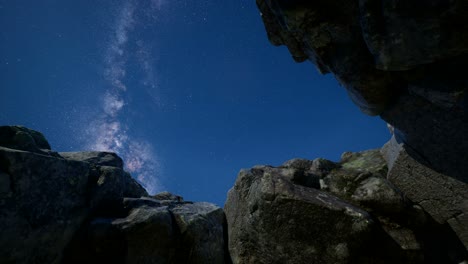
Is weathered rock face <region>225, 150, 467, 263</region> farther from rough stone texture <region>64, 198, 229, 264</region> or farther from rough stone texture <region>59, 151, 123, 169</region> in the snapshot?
rough stone texture <region>59, 151, 123, 169</region>

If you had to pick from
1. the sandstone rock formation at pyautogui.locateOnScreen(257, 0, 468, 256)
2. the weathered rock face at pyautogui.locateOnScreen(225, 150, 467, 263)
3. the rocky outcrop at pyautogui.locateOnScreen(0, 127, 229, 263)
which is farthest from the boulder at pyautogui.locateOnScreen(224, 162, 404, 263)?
the sandstone rock formation at pyautogui.locateOnScreen(257, 0, 468, 256)

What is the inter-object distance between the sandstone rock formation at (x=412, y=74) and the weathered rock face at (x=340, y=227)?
110cm

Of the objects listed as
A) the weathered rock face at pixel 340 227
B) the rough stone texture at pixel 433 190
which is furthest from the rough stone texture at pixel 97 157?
the rough stone texture at pixel 433 190

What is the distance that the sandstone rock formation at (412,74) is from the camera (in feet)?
22.0

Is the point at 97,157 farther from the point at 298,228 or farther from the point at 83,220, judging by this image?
the point at 298,228

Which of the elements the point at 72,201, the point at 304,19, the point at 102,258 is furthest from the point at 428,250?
the point at 72,201

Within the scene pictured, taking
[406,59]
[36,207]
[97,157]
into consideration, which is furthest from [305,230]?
[97,157]

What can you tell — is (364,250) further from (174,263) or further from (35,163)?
(35,163)

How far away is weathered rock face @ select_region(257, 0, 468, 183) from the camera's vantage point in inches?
260

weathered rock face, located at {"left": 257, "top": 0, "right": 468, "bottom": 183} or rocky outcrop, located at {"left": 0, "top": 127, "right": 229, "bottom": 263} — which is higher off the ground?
weathered rock face, located at {"left": 257, "top": 0, "right": 468, "bottom": 183}

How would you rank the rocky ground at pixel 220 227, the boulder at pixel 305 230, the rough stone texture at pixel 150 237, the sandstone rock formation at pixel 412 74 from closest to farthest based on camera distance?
the rocky ground at pixel 220 227 < the sandstone rock formation at pixel 412 74 < the boulder at pixel 305 230 < the rough stone texture at pixel 150 237

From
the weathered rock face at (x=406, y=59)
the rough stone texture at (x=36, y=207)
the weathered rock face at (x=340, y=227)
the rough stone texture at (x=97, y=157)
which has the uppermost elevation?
the rough stone texture at (x=97, y=157)

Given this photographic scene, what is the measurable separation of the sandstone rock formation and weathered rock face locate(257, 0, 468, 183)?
0.02 metres

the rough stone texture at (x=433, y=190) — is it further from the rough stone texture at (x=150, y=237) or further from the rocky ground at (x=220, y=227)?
the rough stone texture at (x=150, y=237)
